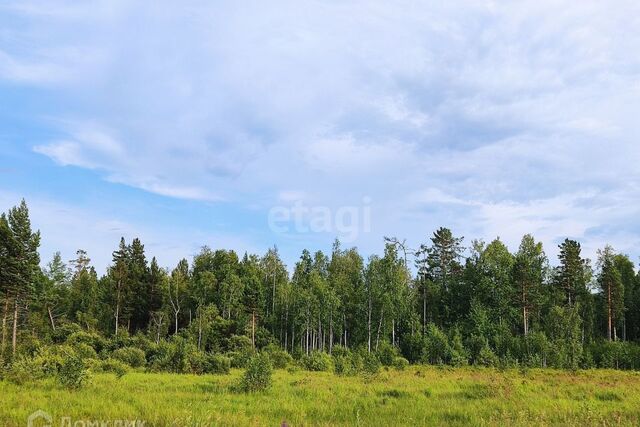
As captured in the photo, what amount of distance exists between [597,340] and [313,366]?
4123 centimetres

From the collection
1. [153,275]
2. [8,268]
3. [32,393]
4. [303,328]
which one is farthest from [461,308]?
[32,393]

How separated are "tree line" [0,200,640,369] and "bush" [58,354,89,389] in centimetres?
3603

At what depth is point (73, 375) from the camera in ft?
59.8

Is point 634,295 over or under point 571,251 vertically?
under

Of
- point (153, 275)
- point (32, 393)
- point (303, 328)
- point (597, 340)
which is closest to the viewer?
point (32, 393)

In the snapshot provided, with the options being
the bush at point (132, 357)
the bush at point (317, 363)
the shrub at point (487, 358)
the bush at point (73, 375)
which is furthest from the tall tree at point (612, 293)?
the bush at point (73, 375)

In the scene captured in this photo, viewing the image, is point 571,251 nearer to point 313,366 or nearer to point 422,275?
point 422,275

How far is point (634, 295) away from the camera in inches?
2702

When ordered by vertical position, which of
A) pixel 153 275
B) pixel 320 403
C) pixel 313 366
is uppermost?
pixel 153 275

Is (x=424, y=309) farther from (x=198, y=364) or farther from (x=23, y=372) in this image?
(x=23, y=372)

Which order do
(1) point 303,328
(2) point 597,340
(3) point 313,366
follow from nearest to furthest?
(3) point 313,366 < (2) point 597,340 < (1) point 303,328

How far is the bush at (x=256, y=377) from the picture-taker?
19.4 metres

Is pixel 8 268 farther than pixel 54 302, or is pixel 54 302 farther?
pixel 54 302

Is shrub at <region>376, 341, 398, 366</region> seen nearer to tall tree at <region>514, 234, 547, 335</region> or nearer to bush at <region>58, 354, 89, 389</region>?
tall tree at <region>514, 234, 547, 335</region>
